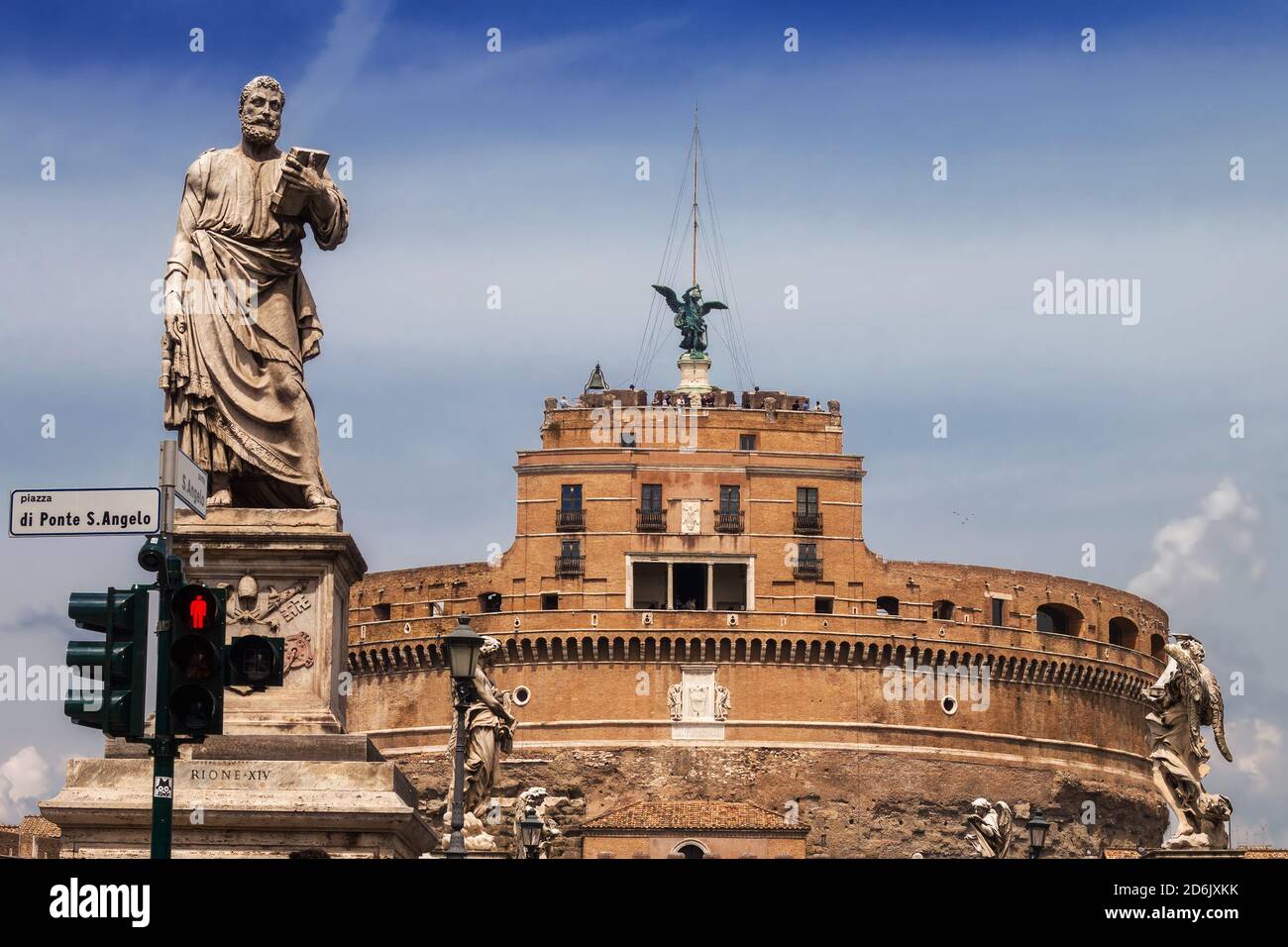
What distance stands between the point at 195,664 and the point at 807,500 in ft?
330

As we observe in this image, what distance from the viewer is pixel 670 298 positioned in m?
125

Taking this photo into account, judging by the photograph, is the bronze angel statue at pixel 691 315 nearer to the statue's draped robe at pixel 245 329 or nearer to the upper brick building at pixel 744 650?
the upper brick building at pixel 744 650

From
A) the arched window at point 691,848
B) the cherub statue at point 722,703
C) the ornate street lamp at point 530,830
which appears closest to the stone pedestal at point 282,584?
the ornate street lamp at point 530,830

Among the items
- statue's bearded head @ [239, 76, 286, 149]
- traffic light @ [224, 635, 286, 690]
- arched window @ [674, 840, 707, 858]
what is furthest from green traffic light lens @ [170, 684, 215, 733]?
arched window @ [674, 840, 707, 858]

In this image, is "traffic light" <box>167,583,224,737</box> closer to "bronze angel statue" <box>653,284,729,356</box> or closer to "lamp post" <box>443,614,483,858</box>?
"lamp post" <box>443,614,483,858</box>

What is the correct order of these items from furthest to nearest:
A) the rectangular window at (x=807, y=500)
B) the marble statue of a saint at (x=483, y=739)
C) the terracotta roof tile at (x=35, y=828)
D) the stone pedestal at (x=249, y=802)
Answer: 1. the rectangular window at (x=807, y=500)
2. the terracotta roof tile at (x=35, y=828)
3. the marble statue of a saint at (x=483, y=739)
4. the stone pedestal at (x=249, y=802)

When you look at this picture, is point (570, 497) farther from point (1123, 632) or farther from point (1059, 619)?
point (1123, 632)

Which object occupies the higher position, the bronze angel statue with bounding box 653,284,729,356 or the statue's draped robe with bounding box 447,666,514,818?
the bronze angel statue with bounding box 653,284,729,356

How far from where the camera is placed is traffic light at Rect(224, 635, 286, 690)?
13.5 m

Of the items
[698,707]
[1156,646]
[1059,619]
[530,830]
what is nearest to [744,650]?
[698,707]

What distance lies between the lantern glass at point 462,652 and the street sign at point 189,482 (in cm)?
656

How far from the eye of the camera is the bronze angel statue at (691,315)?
409 ft

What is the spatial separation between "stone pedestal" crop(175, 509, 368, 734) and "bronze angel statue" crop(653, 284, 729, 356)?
109084 mm
